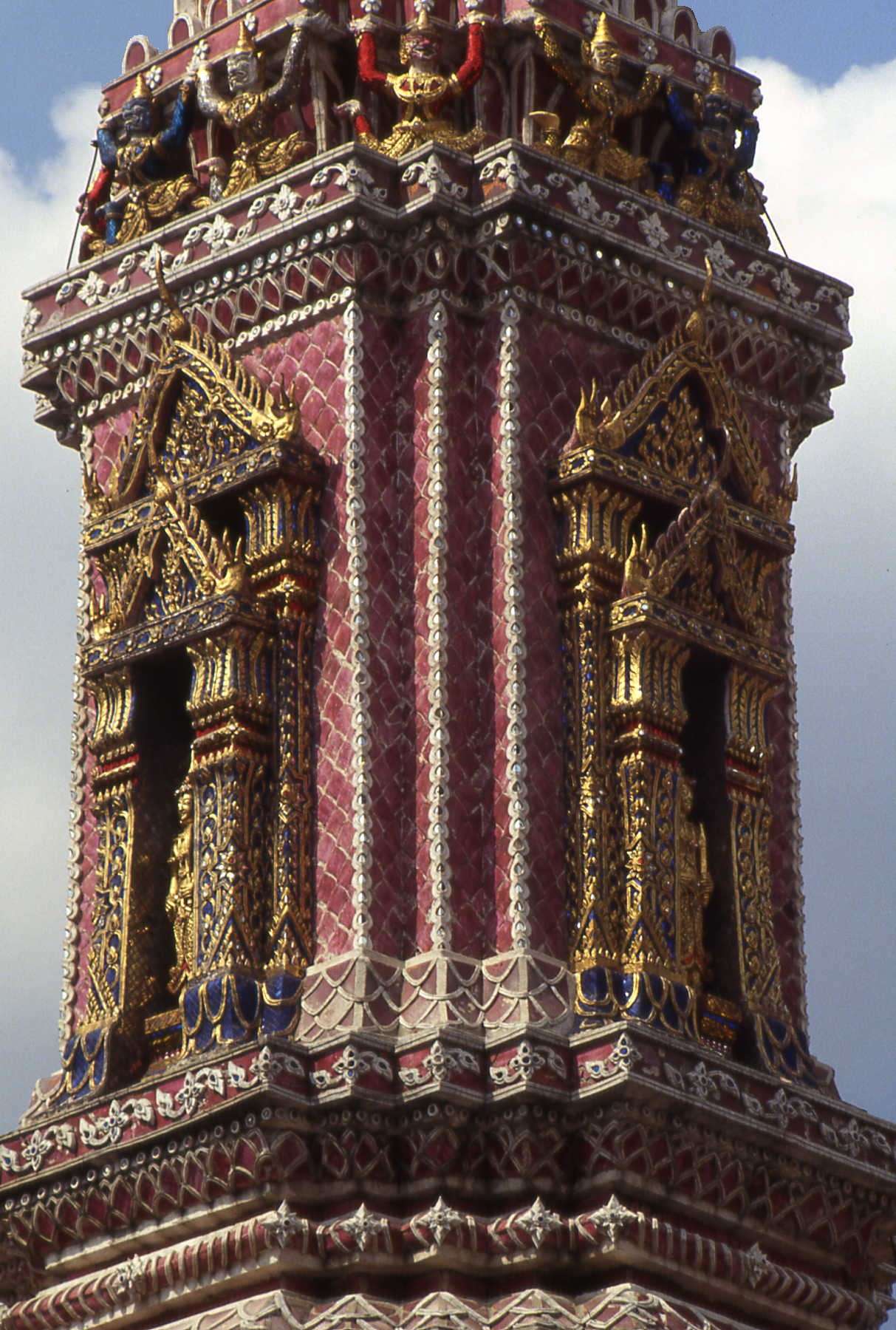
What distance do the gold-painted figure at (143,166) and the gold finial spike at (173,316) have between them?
39.5 inches

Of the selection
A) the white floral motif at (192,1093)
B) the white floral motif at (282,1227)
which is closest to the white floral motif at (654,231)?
the white floral motif at (192,1093)

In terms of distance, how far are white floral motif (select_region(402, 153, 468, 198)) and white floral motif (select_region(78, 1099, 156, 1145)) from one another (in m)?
6.45

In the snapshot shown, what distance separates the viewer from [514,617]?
29.9 metres

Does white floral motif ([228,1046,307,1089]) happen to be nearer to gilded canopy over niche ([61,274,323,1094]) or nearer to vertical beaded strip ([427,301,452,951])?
gilded canopy over niche ([61,274,323,1094])

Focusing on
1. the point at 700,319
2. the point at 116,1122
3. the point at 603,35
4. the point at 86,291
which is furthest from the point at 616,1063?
the point at 603,35

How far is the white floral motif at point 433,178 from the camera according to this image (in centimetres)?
3070

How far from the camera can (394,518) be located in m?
30.5

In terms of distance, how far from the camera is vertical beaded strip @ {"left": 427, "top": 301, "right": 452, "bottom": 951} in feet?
96.0

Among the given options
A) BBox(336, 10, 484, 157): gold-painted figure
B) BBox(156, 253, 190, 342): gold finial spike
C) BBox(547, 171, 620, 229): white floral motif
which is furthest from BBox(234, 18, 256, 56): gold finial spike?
BBox(547, 171, 620, 229): white floral motif

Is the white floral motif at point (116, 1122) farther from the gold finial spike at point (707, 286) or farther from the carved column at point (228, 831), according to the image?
the gold finial spike at point (707, 286)

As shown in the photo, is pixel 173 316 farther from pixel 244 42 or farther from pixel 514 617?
pixel 514 617

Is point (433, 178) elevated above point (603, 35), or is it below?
below

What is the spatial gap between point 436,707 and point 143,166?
5.36 metres

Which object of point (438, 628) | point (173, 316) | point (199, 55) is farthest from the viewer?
point (199, 55)
